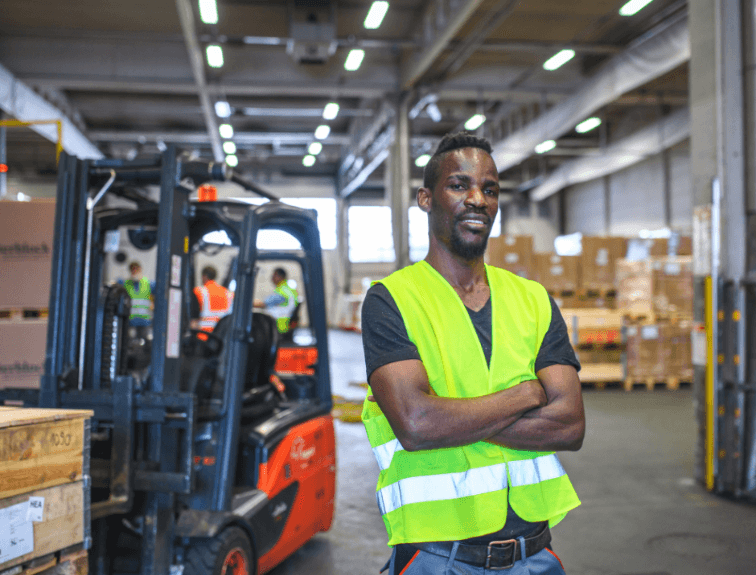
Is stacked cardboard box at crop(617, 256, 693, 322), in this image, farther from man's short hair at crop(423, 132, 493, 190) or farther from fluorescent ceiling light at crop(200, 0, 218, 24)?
man's short hair at crop(423, 132, 493, 190)

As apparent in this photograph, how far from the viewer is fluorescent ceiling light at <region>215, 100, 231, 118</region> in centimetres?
1407

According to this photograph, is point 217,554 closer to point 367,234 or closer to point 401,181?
point 401,181

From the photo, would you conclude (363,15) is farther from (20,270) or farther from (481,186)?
(481,186)

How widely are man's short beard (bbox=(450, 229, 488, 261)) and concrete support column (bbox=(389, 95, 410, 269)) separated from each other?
11.7 m

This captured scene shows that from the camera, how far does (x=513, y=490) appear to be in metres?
1.54

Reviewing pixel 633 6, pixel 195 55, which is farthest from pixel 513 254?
pixel 195 55

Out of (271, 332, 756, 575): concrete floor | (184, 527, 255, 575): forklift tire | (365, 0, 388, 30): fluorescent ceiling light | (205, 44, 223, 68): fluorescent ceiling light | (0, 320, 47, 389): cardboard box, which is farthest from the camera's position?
(205, 44, 223, 68): fluorescent ceiling light

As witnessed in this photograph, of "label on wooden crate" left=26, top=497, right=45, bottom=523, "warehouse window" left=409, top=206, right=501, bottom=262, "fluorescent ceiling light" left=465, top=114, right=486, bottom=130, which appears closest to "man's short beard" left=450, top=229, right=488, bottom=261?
"label on wooden crate" left=26, top=497, right=45, bottom=523

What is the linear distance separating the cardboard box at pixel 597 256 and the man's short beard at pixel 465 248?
12.0 m

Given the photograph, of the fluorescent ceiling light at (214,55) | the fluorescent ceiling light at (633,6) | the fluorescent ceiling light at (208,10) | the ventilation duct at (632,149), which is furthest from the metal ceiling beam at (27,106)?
the ventilation duct at (632,149)

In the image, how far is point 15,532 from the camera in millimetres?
2061

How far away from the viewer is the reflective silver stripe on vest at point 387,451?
1591mm

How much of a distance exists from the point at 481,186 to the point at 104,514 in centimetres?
213

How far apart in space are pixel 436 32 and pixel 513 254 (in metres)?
4.41
